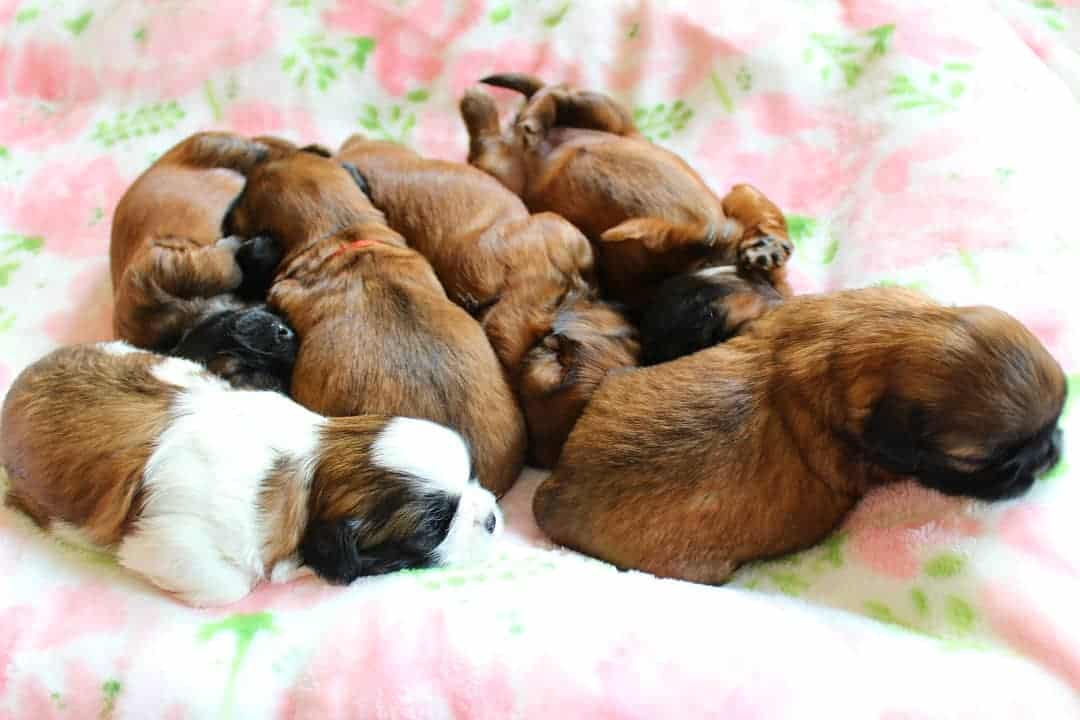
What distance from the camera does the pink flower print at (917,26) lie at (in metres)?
2.53

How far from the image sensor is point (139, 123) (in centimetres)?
297

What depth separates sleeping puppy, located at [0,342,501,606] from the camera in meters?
1.63

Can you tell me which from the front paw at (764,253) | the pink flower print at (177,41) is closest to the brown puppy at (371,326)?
the front paw at (764,253)

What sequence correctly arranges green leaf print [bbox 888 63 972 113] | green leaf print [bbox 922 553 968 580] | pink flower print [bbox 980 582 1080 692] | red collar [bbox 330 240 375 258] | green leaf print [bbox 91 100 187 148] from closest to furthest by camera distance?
1. pink flower print [bbox 980 582 1080 692]
2. green leaf print [bbox 922 553 968 580]
3. red collar [bbox 330 240 375 258]
4. green leaf print [bbox 888 63 972 113]
5. green leaf print [bbox 91 100 187 148]

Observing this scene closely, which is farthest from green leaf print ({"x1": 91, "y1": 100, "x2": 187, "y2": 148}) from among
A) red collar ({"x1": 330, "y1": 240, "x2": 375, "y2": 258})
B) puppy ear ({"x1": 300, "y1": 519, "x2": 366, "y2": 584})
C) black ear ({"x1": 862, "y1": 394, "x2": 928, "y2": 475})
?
black ear ({"x1": 862, "y1": 394, "x2": 928, "y2": 475})

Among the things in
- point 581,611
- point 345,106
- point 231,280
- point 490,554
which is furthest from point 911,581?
point 345,106

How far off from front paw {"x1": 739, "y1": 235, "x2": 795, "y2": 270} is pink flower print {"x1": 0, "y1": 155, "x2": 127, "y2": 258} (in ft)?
6.01

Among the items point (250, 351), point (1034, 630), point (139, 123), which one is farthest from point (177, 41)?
point (1034, 630)

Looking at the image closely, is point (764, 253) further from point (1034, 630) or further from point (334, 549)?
point (334, 549)

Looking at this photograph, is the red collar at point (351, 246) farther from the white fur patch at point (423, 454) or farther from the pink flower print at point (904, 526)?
the pink flower print at point (904, 526)

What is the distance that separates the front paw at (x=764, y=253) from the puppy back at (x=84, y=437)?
128 cm

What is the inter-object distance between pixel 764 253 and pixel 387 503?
105cm

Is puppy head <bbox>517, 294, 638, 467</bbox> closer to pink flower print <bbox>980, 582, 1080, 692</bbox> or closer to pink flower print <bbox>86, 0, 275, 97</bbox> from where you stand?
pink flower print <bbox>980, 582, 1080, 692</bbox>

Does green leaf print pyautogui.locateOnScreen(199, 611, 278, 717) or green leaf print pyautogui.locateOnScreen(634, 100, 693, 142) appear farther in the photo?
green leaf print pyautogui.locateOnScreen(634, 100, 693, 142)
